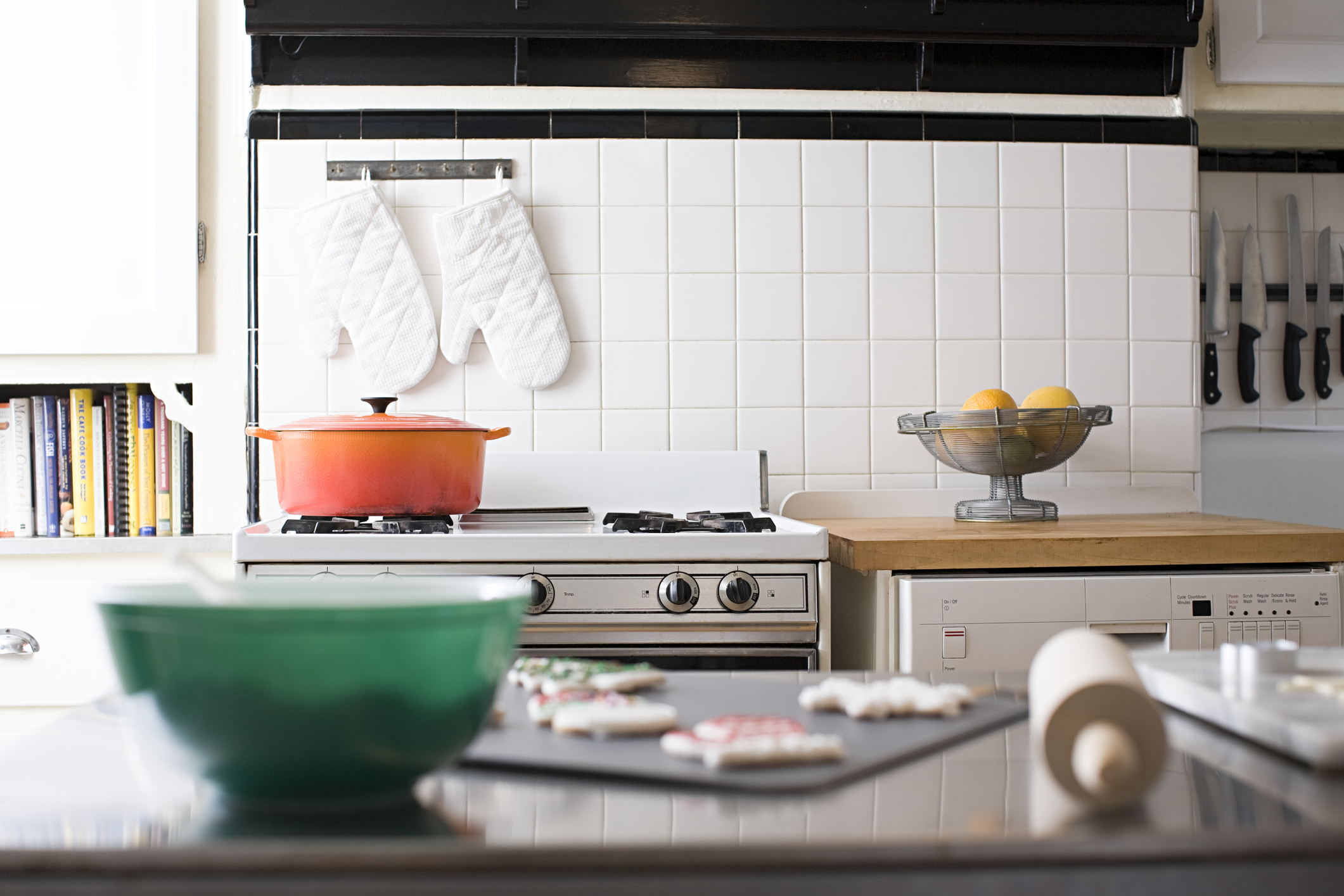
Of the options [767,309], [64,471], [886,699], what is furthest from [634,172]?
[886,699]

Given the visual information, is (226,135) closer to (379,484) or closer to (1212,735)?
(379,484)

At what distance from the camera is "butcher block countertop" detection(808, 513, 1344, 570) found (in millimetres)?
1614

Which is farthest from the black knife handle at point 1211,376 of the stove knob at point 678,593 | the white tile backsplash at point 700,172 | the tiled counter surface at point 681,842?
the tiled counter surface at point 681,842

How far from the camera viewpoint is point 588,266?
220 centimetres

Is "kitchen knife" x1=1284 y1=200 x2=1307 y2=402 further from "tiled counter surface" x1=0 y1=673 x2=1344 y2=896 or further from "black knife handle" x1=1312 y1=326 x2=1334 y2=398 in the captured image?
"tiled counter surface" x1=0 y1=673 x2=1344 y2=896

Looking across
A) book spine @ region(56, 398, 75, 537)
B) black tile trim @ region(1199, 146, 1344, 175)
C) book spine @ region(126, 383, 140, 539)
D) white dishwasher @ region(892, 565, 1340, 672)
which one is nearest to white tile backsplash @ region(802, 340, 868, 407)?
white dishwasher @ region(892, 565, 1340, 672)

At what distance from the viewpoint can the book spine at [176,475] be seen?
2146 millimetres

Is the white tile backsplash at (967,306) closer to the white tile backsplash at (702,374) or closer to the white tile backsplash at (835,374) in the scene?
the white tile backsplash at (835,374)

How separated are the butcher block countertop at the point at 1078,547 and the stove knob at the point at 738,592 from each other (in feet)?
0.54

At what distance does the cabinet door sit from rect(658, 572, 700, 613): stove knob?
44.6 inches

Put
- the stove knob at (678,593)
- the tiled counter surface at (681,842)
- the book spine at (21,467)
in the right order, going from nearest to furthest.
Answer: the tiled counter surface at (681,842) < the stove knob at (678,593) < the book spine at (21,467)

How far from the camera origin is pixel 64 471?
2109 mm

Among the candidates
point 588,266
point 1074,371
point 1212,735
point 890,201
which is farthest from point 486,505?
point 1212,735

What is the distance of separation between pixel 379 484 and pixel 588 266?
0.71m
